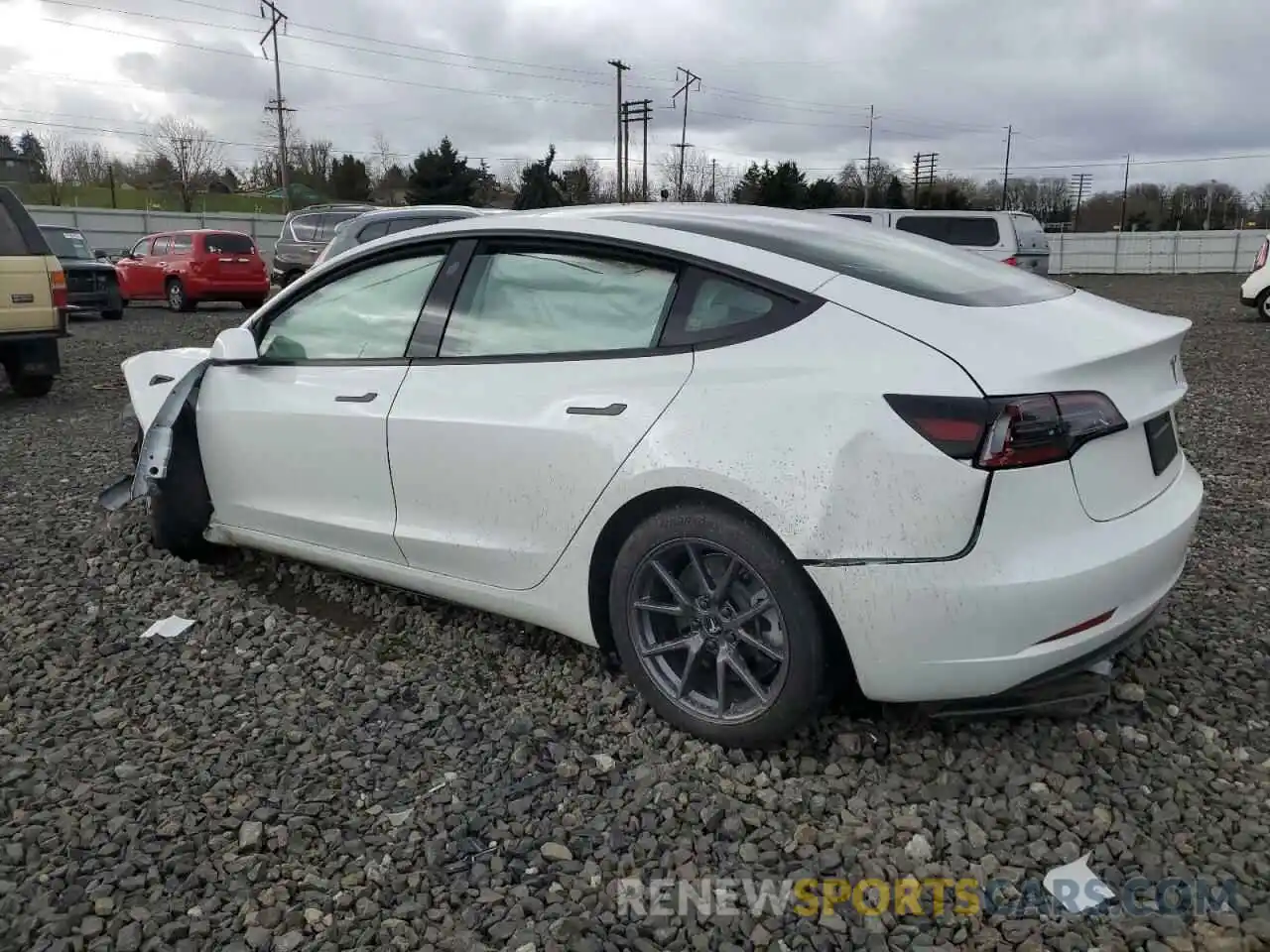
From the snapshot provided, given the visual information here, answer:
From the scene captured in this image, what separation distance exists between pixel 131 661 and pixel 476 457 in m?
1.55

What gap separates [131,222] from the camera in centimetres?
3881

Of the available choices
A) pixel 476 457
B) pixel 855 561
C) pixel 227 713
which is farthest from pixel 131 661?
pixel 855 561

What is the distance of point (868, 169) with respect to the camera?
70.9 m

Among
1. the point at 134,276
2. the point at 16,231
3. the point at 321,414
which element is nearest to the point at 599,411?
the point at 321,414

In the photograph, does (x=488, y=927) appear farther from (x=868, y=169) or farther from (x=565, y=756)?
(x=868, y=169)

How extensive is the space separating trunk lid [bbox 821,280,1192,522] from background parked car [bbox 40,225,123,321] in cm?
1666

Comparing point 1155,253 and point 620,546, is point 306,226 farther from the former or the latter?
point 1155,253

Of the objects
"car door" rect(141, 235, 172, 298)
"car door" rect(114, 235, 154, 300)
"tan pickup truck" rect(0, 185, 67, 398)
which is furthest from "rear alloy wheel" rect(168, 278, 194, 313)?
"tan pickup truck" rect(0, 185, 67, 398)

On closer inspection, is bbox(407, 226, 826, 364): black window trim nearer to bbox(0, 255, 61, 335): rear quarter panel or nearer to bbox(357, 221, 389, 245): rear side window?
bbox(0, 255, 61, 335): rear quarter panel

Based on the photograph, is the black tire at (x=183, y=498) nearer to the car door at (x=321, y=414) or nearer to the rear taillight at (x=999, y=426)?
the car door at (x=321, y=414)

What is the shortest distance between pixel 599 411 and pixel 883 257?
3.33 feet

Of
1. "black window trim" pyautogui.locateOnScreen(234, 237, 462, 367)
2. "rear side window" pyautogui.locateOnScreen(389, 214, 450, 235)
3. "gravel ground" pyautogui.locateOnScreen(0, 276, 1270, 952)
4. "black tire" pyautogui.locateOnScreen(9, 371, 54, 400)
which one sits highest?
"rear side window" pyautogui.locateOnScreen(389, 214, 450, 235)

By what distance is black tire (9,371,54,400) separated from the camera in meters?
9.00

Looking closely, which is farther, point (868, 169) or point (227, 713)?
point (868, 169)
